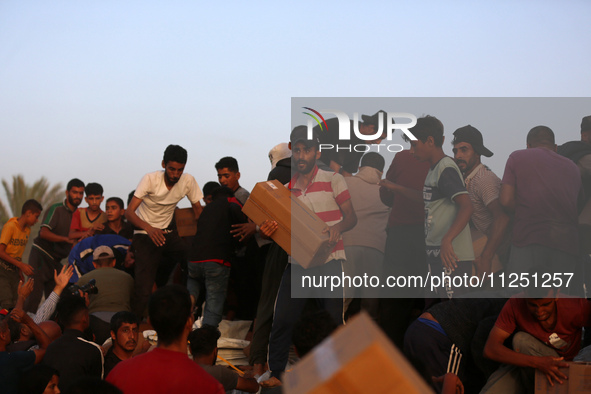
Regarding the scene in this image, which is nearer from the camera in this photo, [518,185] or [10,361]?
[10,361]

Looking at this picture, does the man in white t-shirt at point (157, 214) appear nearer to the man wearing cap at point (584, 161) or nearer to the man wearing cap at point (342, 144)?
the man wearing cap at point (342, 144)

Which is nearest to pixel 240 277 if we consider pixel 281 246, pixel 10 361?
pixel 281 246

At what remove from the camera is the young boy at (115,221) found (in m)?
7.61

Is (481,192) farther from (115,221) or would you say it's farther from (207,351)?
(115,221)

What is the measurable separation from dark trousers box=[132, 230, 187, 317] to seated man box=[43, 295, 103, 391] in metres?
1.64

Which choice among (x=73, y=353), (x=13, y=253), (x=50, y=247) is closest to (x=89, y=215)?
(x=50, y=247)

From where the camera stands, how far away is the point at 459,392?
4152 mm

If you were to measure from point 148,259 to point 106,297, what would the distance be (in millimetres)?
642

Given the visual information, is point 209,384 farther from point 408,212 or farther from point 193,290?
point 193,290

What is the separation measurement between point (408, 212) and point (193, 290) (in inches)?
87.2

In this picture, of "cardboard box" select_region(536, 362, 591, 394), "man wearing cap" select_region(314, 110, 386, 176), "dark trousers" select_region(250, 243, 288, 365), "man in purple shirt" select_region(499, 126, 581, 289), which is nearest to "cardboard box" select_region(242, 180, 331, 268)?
"dark trousers" select_region(250, 243, 288, 365)

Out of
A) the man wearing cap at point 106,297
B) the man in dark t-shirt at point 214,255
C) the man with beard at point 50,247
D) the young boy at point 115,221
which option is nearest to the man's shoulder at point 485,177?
the man in dark t-shirt at point 214,255

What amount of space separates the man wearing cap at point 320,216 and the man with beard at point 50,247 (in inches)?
142

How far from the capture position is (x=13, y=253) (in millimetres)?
8148
